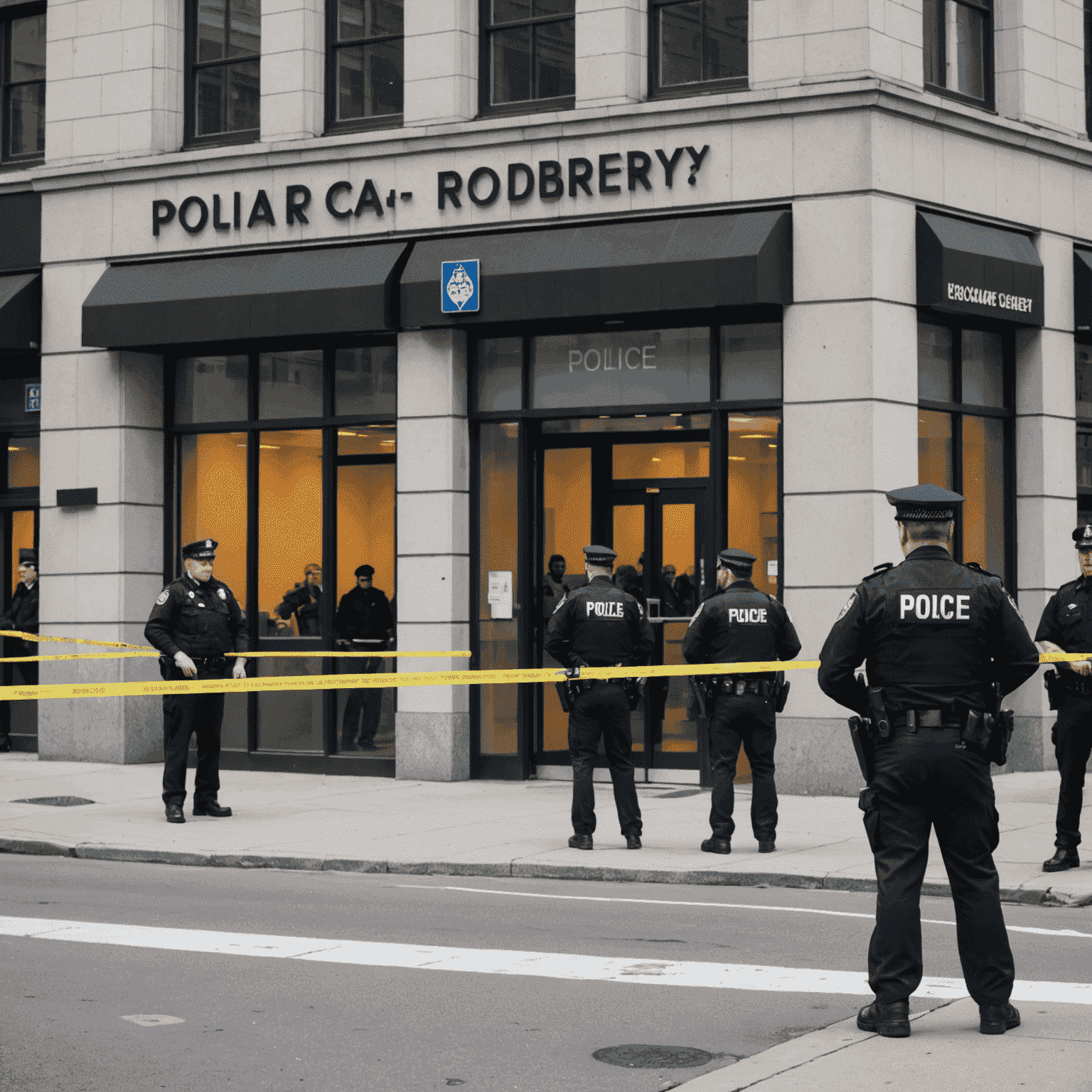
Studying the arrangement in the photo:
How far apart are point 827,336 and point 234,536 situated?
6.36 metres

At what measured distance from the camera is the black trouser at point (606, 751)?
11.9m

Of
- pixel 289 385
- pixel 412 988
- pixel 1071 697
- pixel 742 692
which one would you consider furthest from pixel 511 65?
pixel 412 988

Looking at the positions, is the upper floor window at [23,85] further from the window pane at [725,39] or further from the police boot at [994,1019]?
the police boot at [994,1019]

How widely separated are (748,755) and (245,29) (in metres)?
9.90

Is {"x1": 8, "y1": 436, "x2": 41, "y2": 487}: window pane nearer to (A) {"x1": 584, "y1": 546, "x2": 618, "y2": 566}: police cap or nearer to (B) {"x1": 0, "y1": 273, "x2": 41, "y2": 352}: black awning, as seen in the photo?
(B) {"x1": 0, "y1": 273, "x2": 41, "y2": 352}: black awning

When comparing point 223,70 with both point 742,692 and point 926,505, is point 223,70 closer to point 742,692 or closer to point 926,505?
point 742,692

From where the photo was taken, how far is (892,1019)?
20.8 feet

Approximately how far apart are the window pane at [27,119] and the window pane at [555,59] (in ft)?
19.6

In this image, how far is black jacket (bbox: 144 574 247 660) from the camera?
1365 centimetres

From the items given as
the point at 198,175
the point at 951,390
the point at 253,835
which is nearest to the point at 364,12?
the point at 198,175

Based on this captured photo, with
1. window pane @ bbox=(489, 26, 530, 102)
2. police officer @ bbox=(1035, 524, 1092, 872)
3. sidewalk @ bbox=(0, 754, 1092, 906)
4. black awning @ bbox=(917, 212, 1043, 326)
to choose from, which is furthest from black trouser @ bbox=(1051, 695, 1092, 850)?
window pane @ bbox=(489, 26, 530, 102)

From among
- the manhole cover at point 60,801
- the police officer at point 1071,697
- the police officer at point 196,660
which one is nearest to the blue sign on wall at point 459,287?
the police officer at point 196,660

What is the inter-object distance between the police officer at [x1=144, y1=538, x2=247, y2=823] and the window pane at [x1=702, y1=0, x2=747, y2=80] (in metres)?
6.11

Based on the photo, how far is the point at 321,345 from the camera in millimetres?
17016
